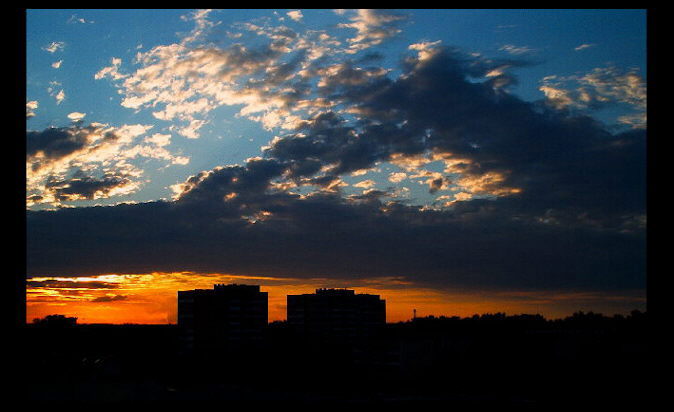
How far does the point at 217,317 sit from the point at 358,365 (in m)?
9.05

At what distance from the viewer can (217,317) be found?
1302 inches

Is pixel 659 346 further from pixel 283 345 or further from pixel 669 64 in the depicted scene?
pixel 283 345

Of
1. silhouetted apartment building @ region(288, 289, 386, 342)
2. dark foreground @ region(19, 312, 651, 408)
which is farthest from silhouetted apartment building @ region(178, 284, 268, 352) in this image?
silhouetted apartment building @ region(288, 289, 386, 342)

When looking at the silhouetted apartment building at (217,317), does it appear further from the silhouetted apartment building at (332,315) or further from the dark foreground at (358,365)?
the silhouetted apartment building at (332,315)

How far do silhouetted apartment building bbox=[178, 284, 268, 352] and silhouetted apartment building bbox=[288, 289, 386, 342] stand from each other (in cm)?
537

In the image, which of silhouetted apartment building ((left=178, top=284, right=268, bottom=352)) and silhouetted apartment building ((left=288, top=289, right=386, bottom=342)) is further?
silhouetted apartment building ((left=288, top=289, right=386, bottom=342))

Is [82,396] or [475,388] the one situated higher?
[82,396]

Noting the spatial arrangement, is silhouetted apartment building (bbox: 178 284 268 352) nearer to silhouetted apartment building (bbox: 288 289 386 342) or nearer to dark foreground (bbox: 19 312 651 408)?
dark foreground (bbox: 19 312 651 408)

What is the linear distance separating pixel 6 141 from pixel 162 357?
32.7 m

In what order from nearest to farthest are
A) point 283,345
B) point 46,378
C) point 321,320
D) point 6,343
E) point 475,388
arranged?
point 6,343 < point 46,378 < point 475,388 < point 283,345 < point 321,320

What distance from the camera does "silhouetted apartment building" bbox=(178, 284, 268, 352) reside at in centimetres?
3278

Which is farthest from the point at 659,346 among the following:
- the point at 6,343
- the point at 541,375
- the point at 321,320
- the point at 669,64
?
the point at 321,320

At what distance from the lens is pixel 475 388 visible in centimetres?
2489

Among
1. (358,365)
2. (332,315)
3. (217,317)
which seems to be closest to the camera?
(358,365)
